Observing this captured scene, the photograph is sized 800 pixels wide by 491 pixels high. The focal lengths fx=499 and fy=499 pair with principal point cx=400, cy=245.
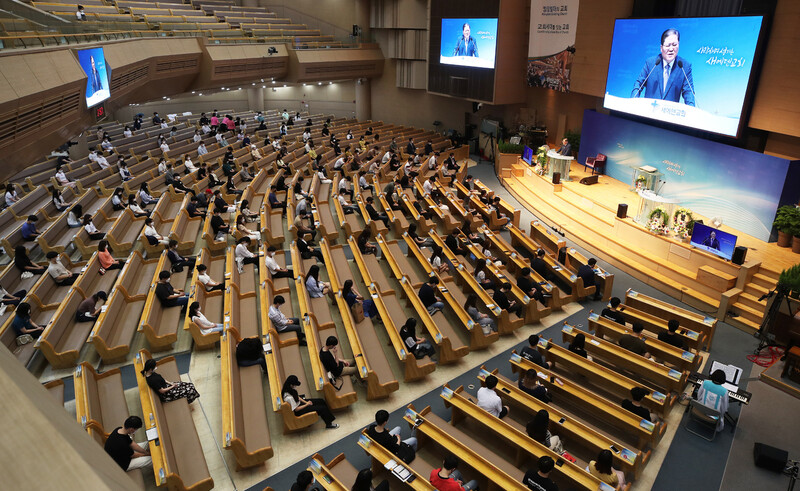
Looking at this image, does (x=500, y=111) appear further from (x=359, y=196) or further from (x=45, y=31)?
(x=45, y=31)

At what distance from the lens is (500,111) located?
1944cm

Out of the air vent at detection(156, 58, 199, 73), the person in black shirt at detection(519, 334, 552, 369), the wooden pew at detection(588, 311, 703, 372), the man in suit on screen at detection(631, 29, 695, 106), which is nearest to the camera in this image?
the person in black shirt at detection(519, 334, 552, 369)

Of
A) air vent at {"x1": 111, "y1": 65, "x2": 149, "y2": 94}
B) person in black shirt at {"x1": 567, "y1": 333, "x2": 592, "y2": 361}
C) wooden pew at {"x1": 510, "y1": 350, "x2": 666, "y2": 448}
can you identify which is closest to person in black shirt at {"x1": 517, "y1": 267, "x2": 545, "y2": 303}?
person in black shirt at {"x1": 567, "y1": 333, "x2": 592, "y2": 361}

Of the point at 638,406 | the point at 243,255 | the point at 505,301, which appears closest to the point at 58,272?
the point at 243,255

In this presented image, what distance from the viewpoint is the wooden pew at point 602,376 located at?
5918 mm

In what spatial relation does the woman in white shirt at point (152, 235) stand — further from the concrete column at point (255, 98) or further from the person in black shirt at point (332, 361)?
the concrete column at point (255, 98)

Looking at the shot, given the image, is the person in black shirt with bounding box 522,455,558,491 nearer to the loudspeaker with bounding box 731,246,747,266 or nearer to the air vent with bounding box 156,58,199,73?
the loudspeaker with bounding box 731,246,747,266

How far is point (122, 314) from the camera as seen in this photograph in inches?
285

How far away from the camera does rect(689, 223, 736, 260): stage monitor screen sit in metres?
8.57

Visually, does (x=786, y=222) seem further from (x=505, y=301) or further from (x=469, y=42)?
(x=469, y=42)

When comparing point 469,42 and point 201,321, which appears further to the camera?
point 469,42

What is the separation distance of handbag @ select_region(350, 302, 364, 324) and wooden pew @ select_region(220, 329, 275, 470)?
1582 millimetres

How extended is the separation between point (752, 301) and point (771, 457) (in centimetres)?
363

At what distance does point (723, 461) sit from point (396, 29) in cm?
2004
